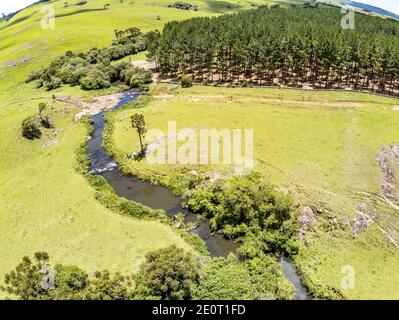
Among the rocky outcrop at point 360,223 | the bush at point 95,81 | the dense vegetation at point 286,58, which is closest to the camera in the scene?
the rocky outcrop at point 360,223

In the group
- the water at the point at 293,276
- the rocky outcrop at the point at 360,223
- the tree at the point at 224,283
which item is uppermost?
the tree at the point at 224,283

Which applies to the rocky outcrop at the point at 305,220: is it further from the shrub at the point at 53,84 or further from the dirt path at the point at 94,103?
the shrub at the point at 53,84

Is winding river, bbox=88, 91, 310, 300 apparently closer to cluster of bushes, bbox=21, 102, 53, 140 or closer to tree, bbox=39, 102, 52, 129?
tree, bbox=39, 102, 52, 129

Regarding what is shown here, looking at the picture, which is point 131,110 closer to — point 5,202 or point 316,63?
point 5,202

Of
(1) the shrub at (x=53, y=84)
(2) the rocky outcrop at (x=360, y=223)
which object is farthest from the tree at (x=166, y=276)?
(1) the shrub at (x=53, y=84)
